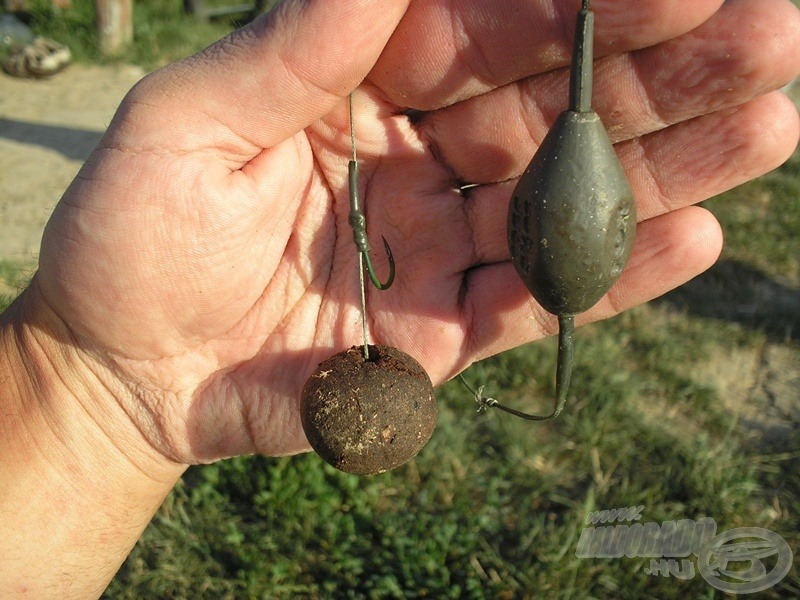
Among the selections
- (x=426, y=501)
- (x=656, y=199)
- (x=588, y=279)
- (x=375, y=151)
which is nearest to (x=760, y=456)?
(x=426, y=501)

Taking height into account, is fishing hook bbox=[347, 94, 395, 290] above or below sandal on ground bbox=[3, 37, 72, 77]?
above

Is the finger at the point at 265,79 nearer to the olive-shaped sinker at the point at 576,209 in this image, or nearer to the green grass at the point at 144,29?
the olive-shaped sinker at the point at 576,209

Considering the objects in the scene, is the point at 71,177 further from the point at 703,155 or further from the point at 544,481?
the point at 703,155

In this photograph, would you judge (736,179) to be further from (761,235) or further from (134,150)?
(761,235)

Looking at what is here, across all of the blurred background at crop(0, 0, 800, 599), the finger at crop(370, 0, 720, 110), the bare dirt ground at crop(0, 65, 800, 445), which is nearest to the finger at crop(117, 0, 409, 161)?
the finger at crop(370, 0, 720, 110)

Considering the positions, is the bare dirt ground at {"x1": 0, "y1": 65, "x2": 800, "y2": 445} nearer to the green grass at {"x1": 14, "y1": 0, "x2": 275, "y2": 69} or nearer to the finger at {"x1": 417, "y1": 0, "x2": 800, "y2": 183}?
the green grass at {"x1": 14, "y1": 0, "x2": 275, "y2": 69}

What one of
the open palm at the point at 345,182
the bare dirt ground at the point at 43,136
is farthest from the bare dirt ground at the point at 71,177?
the open palm at the point at 345,182
